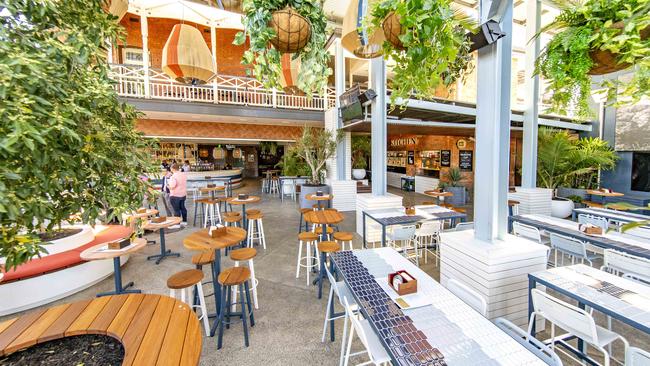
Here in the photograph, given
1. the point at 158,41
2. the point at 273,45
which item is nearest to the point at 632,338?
the point at 273,45

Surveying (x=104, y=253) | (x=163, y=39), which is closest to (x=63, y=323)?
(x=104, y=253)

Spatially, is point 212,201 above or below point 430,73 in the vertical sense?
below

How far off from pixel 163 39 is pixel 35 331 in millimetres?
12890

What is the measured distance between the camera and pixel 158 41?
11.0 metres

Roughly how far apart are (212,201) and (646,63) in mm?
6532

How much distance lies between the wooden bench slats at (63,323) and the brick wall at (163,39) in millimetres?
10097

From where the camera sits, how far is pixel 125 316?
1.65 m

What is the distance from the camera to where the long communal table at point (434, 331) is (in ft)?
4.14

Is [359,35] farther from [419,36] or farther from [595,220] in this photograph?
[595,220]

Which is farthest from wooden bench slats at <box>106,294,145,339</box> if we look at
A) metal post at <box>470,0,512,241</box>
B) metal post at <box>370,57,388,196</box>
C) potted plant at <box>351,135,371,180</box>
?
potted plant at <box>351,135,371,180</box>

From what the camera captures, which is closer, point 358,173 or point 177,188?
point 177,188

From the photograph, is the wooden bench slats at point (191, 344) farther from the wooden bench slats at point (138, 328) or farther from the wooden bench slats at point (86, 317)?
the wooden bench slats at point (86, 317)

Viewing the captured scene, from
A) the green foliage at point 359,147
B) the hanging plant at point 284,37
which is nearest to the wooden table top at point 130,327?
the hanging plant at point 284,37

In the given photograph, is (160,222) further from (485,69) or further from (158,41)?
(158,41)
